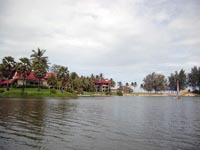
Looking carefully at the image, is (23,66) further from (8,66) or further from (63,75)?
(63,75)

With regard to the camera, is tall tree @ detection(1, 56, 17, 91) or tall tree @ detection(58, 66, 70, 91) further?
tall tree @ detection(58, 66, 70, 91)

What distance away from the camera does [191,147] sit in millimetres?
16969

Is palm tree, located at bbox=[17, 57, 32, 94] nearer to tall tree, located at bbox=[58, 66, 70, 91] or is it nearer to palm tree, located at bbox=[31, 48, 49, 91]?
palm tree, located at bbox=[31, 48, 49, 91]

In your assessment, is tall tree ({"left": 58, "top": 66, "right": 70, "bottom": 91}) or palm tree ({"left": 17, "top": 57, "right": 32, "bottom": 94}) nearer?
palm tree ({"left": 17, "top": 57, "right": 32, "bottom": 94})

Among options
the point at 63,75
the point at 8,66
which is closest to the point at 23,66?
the point at 8,66

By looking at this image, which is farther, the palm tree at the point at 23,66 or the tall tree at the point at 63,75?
the tall tree at the point at 63,75

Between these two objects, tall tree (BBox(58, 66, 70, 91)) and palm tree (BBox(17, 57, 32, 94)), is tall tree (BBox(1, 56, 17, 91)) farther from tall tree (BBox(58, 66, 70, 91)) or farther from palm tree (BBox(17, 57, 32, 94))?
tall tree (BBox(58, 66, 70, 91))

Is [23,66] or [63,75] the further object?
[63,75]

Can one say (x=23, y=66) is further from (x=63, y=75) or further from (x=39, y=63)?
(x=63, y=75)

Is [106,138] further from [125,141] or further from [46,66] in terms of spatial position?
[46,66]

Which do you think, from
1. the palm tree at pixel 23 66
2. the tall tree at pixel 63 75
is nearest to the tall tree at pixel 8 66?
the palm tree at pixel 23 66

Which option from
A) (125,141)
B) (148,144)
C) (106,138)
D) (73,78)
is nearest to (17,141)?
(106,138)

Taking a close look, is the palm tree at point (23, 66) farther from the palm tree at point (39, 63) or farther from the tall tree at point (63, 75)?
the tall tree at point (63, 75)

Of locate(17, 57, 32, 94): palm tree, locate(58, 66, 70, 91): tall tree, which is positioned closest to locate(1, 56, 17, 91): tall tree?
locate(17, 57, 32, 94): palm tree
